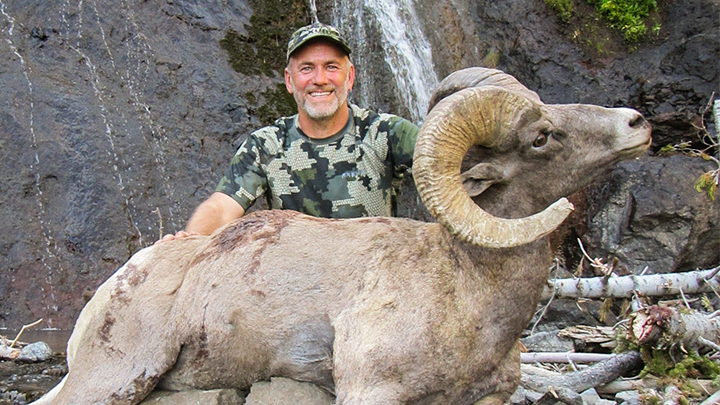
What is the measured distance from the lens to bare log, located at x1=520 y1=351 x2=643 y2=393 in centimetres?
505

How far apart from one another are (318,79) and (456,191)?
2007 millimetres

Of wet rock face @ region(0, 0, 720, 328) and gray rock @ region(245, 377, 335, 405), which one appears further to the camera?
wet rock face @ region(0, 0, 720, 328)

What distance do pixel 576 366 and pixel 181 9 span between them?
8.44m

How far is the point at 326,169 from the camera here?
5156 mm

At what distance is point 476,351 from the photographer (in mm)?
3537

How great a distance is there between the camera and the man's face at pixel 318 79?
506 cm

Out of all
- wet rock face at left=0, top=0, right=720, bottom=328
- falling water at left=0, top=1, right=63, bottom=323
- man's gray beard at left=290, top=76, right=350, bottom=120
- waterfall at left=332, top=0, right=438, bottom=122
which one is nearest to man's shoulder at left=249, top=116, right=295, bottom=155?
man's gray beard at left=290, top=76, right=350, bottom=120

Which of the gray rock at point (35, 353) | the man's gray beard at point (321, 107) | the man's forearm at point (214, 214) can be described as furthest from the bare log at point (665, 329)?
the gray rock at point (35, 353)

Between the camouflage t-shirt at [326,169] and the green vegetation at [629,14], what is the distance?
33.8 feet

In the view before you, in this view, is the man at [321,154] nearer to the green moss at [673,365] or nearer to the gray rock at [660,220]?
the green moss at [673,365]

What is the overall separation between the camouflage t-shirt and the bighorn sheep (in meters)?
1.05

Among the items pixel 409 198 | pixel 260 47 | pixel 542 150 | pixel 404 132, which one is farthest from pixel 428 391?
pixel 260 47

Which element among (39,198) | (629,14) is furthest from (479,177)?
(629,14)

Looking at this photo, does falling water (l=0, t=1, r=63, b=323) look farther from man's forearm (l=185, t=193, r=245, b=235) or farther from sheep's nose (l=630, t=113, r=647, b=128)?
sheep's nose (l=630, t=113, r=647, b=128)
